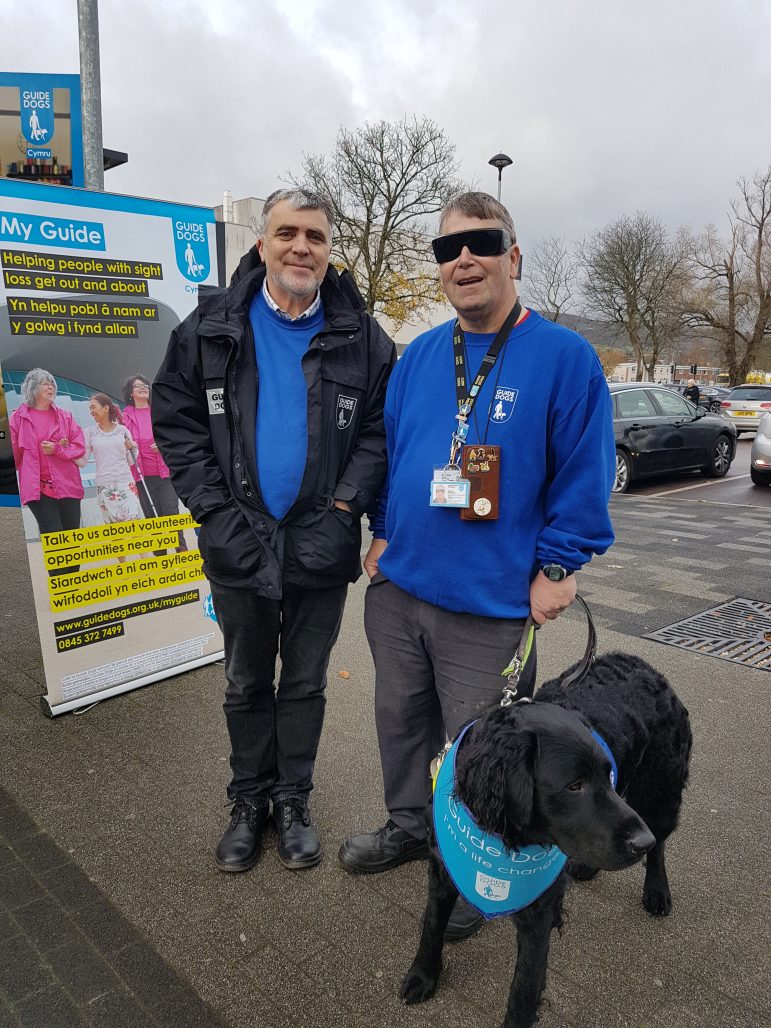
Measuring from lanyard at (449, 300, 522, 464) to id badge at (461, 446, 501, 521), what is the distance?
0.06 m

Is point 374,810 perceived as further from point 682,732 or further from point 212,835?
point 682,732

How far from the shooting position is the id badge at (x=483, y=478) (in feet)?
6.54

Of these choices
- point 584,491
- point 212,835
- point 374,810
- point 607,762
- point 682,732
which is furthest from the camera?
point 374,810

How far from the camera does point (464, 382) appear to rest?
210cm

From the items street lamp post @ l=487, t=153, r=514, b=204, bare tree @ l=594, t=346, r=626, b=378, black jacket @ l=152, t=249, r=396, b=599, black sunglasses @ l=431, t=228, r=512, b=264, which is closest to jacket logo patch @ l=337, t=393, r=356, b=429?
black jacket @ l=152, t=249, r=396, b=599

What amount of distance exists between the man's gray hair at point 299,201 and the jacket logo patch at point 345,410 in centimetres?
57

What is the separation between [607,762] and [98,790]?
225 cm

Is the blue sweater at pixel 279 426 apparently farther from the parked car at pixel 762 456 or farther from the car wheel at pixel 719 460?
the car wheel at pixel 719 460

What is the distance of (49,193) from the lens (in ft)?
10.8

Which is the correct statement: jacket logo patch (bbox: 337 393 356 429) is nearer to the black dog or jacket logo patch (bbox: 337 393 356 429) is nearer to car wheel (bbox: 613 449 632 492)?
the black dog

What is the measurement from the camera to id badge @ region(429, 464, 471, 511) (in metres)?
2.01

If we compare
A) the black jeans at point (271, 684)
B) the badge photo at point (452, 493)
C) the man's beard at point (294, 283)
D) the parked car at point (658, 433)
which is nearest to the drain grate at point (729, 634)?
the black jeans at point (271, 684)

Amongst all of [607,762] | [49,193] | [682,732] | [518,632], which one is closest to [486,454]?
[518,632]

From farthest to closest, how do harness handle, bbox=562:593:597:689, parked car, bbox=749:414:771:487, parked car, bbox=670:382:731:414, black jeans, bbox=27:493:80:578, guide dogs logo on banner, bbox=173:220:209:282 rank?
parked car, bbox=670:382:731:414 < parked car, bbox=749:414:771:487 < guide dogs logo on banner, bbox=173:220:209:282 < black jeans, bbox=27:493:80:578 < harness handle, bbox=562:593:597:689
